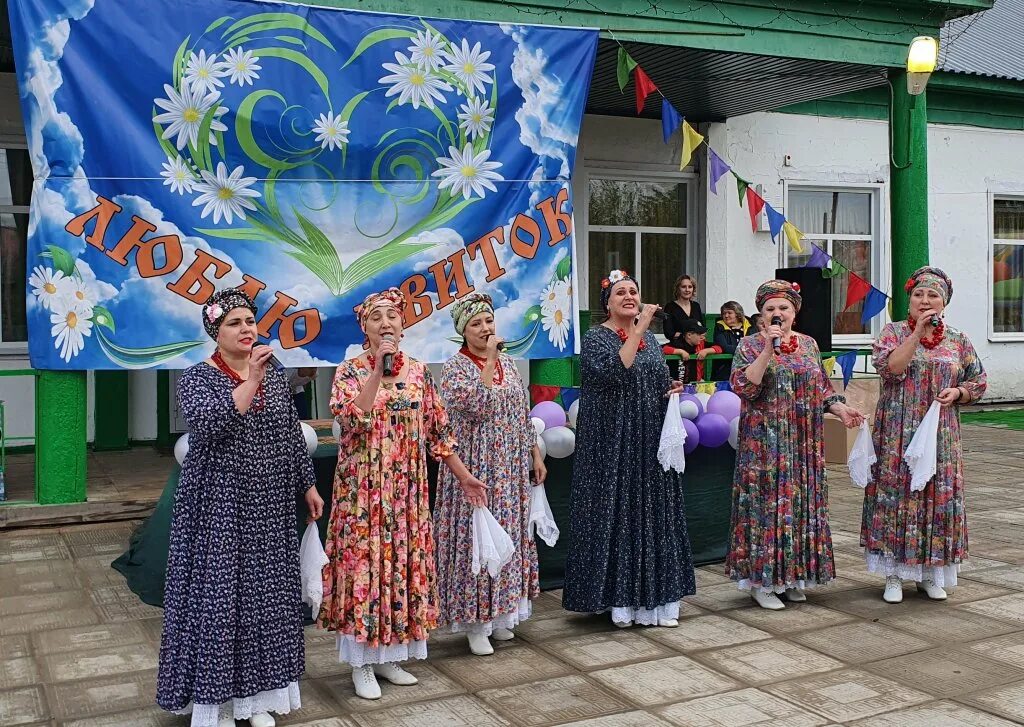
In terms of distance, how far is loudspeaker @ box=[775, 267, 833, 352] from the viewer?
9297 mm

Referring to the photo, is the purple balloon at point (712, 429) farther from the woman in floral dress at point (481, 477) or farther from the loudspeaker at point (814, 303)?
the loudspeaker at point (814, 303)

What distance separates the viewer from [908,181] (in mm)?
9469

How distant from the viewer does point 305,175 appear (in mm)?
7176

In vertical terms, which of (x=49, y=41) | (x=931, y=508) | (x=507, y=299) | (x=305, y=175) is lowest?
(x=931, y=508)

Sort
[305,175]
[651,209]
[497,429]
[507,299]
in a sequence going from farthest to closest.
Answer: [651,209], [507,299], [305,175], [497,429]

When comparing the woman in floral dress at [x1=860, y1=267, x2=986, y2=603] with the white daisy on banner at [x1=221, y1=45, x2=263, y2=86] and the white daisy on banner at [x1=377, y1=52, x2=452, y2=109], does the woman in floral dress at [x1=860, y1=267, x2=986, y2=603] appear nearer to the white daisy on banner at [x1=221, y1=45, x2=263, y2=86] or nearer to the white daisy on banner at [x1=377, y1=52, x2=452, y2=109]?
the white daisy on banner at [x1=377, y1=52, x2=452, y2=109]

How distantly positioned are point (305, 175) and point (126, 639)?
3310mm

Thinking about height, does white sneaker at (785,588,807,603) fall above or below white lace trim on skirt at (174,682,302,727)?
above

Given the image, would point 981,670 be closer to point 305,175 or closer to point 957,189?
point 305,175

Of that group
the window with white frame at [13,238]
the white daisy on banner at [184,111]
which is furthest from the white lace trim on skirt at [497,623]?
the window with white frame at [13,238]

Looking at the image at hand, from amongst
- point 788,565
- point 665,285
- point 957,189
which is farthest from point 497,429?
point 957,189

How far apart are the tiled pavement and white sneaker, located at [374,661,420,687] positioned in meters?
0.04

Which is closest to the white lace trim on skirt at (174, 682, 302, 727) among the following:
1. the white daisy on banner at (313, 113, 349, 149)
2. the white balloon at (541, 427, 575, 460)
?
the white balloon at (541, 427, 575, 460)

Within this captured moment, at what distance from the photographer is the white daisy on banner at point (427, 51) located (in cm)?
741
